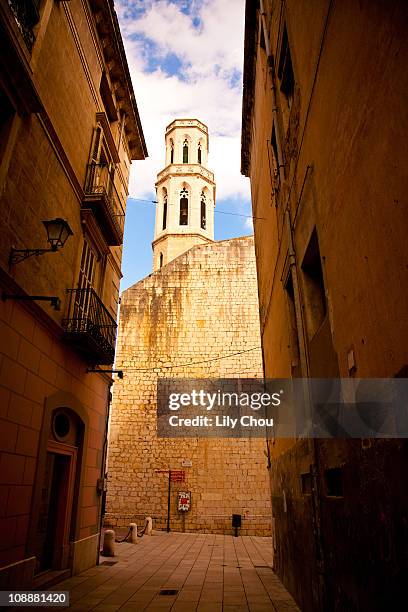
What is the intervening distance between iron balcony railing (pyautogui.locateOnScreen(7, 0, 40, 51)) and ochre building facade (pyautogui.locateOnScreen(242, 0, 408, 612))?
382 cm

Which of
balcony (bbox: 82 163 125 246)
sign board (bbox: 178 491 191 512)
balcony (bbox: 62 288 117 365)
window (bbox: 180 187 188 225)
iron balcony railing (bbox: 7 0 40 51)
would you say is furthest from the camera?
window (bbox: 180 187 188 225)

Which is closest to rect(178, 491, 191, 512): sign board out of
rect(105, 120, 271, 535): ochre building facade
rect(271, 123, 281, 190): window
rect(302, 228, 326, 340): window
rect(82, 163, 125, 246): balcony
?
rect(105, 120, 271, 535): ochre building facade

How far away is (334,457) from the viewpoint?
3861 mm

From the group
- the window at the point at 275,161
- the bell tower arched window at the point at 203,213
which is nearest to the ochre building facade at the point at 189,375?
the bell tower arched window at the point at 203,213

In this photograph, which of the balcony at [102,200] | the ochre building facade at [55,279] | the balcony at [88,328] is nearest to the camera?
the ochre building facade at [55,279]

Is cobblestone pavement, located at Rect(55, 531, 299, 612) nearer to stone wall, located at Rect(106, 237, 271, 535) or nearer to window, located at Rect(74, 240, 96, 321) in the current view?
stone wall, located at Rect(106, 237, 271, 535)

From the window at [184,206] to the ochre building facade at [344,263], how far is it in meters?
23.8

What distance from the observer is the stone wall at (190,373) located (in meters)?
16.0

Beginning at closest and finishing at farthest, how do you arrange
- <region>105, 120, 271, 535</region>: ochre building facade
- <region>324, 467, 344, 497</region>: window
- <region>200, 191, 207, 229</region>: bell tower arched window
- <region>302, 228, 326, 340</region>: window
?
<region>324, 467, 344, 497</region>: window
<region>302, 228, 326, 340</region>: window
<region>105, 120, 271, 535</region>: ochre building facade
<region>200, 191, 207, 229</region>: bell tower arched window

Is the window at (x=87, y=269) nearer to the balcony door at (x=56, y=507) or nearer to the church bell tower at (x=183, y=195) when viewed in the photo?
the balcony door at (x=56, y=507)

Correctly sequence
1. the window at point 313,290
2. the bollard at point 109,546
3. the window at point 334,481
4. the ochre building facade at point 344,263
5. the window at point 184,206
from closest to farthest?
the ochre building facade at point 344,263 → the window at point 334,481 → the window at point 313,290 → the bollard at point 109,546 → the window at point 184,206

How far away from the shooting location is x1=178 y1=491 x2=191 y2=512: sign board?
15797 mm

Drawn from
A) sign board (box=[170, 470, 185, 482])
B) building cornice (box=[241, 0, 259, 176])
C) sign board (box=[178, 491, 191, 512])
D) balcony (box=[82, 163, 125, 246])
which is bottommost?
sign board (box=[178, 491, 191, 512])

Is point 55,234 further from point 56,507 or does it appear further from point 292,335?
point 56,507
